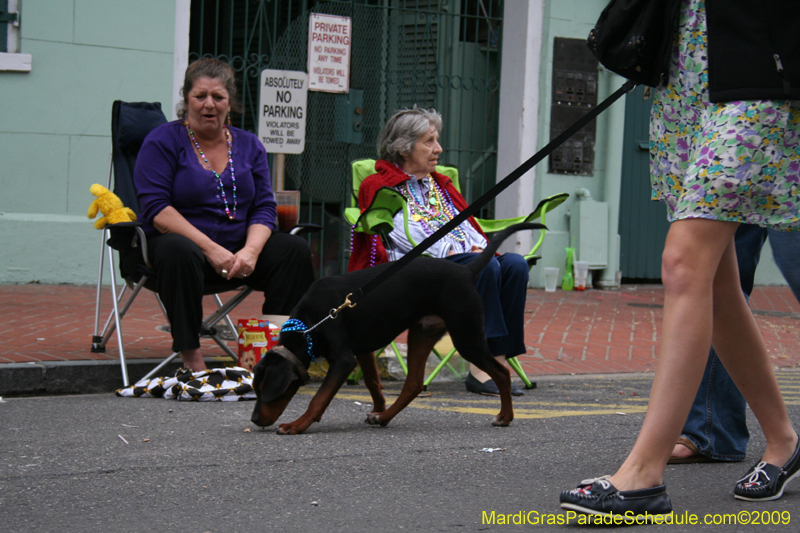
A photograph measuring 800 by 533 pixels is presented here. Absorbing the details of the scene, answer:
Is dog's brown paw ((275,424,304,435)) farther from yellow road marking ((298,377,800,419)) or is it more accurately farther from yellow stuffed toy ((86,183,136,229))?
yellow stuffed toy ((86,183,136,229))

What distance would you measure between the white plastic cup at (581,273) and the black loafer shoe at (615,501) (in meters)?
7.42

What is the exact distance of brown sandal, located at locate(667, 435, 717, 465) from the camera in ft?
10.1

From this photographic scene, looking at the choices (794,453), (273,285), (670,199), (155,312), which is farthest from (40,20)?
(794,453)

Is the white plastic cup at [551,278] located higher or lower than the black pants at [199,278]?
lower

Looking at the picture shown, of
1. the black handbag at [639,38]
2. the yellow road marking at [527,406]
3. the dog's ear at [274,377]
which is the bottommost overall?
the yellow road marking at [527,406]

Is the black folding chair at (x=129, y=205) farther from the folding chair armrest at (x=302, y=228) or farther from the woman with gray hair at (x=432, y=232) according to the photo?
the woman with gray hair at (x=432, y=232)

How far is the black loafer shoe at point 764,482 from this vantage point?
2.60m

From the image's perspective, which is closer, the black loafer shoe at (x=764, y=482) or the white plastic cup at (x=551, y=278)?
the black loafer shoe at (x=764, y=482)

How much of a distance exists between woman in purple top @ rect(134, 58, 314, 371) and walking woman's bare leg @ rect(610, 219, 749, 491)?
2.53m

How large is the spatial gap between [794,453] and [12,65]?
6.97 metres

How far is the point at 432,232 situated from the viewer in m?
4.76

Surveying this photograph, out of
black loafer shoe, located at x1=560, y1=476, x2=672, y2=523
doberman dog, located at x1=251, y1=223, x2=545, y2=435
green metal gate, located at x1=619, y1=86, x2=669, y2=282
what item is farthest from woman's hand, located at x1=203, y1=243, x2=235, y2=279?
green metal gate, located at x1=619, y1=86, x2=669, y2=282

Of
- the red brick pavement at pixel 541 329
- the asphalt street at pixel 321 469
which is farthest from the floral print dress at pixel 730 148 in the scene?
the red brick pavement at pixel 541 329

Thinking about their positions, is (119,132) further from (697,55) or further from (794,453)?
(794,453)
